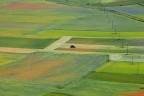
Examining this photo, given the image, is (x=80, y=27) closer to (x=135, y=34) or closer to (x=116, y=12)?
(x=135, y=34)

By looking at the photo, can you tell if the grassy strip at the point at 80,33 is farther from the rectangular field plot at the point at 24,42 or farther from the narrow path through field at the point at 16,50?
the narrow path through field at the point at 16,50

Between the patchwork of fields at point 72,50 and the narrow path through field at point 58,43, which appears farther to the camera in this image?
the narrow path through field at point 58,43

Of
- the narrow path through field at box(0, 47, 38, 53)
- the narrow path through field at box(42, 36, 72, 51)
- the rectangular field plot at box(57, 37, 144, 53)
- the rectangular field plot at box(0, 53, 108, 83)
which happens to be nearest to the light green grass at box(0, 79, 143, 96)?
the rectangular field plot at box(0, 53, 108, 83)

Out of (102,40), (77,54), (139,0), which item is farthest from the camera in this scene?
(139,0)

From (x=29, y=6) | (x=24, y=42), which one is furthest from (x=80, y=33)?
(x=29, y=6)

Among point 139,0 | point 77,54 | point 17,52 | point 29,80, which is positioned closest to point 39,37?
point 17,52

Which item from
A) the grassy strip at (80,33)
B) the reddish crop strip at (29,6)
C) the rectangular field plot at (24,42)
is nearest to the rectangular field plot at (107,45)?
the grassy strip at (80,33)

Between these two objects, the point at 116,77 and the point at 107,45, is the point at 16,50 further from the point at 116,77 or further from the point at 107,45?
the point at 116,77

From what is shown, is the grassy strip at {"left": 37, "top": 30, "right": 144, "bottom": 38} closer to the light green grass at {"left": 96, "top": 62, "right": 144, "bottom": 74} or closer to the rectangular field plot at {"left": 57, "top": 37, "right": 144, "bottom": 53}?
the rectangular field plot at {"left": 57, "top": 37, "right": 144, "bottom": 53}
